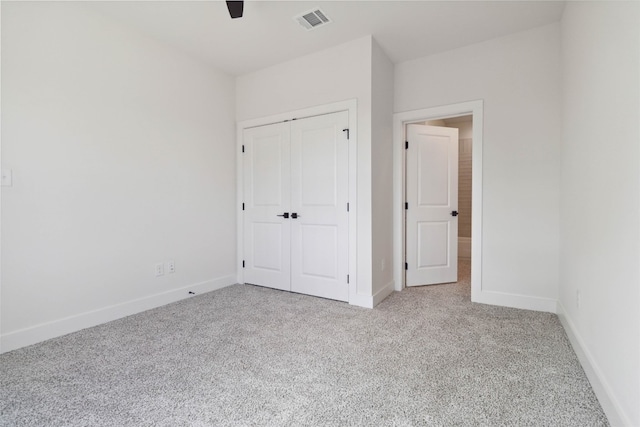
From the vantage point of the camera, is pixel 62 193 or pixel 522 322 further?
pixel 522 322

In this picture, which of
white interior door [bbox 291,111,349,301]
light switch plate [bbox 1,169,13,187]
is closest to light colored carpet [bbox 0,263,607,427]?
white interior door [bbox 291,111,349,301]

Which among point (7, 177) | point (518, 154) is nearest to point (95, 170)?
point (7, 177)

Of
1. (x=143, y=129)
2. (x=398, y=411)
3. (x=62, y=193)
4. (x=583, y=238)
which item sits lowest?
(x=398, y=411)

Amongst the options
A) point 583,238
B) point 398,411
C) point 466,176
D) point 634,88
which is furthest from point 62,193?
point 466,176

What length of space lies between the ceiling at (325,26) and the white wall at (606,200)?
562 millimetres

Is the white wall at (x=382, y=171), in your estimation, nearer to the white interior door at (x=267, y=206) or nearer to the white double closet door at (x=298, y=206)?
the white double closet door at (x=298, y=206)

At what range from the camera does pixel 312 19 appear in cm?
265

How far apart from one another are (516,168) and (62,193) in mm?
3946

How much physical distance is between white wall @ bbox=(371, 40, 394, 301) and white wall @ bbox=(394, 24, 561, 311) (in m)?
0.68

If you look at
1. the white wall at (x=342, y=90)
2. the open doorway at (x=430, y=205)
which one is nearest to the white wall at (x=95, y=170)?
the white wall at (x=342, y=90)

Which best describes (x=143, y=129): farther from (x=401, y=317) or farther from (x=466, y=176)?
(x=466, y=176)

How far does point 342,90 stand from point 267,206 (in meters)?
1.58

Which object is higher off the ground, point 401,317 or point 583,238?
point 583,238

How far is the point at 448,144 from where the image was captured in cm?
387
